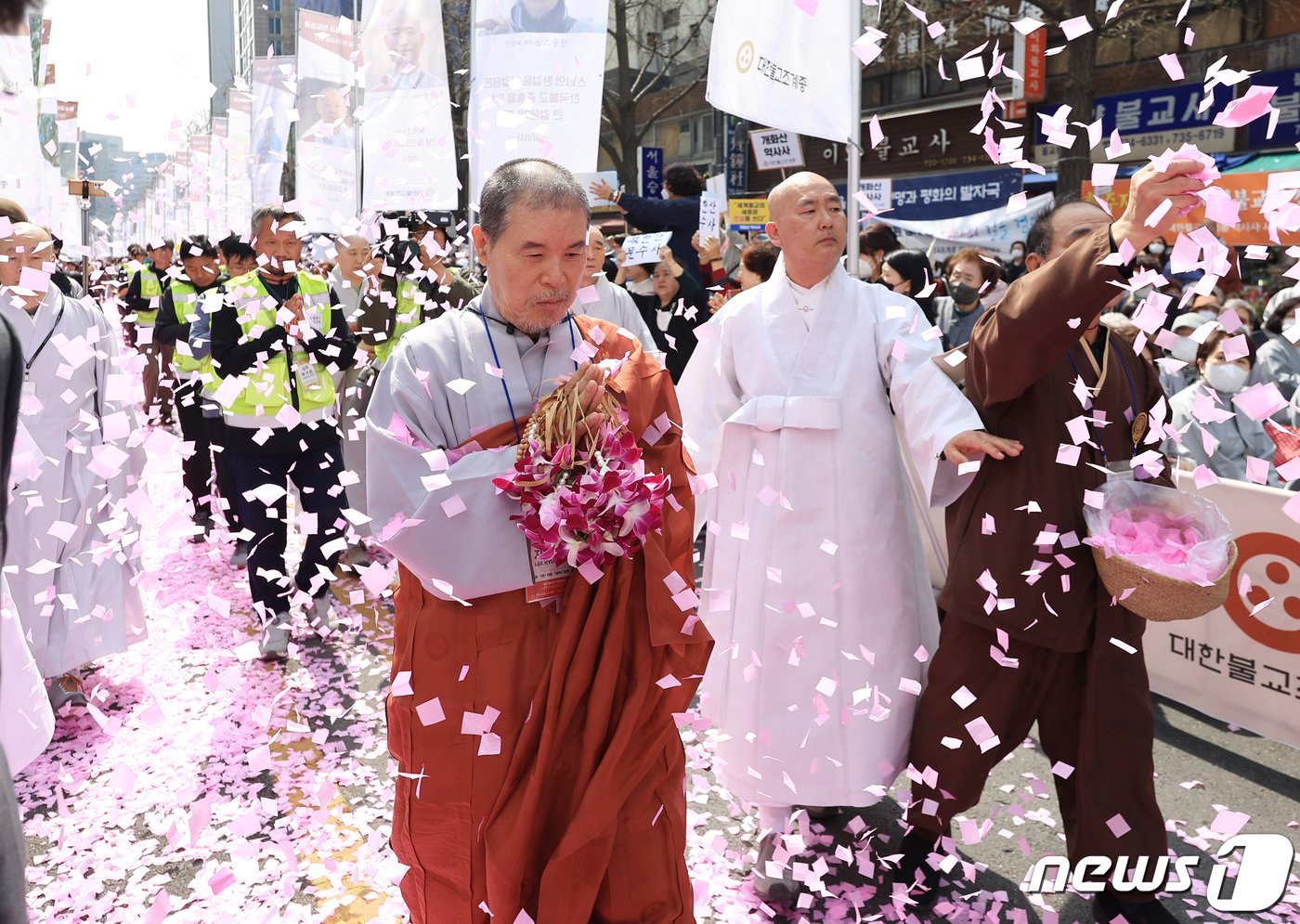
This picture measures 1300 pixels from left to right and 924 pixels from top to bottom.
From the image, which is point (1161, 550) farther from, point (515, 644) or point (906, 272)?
point (906, 272)

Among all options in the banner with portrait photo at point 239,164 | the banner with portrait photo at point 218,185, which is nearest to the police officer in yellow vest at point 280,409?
the banner with portrait photo at point 239,164

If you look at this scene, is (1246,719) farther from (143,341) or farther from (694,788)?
(143,341)

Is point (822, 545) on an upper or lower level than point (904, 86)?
lower

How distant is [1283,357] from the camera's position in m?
7.60

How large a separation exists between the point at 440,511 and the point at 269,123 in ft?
49.6

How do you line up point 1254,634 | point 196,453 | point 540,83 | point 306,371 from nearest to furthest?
point 1254,634
point 306,371
point 540,83
point 196,453

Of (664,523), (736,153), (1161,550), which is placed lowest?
(1161,550)

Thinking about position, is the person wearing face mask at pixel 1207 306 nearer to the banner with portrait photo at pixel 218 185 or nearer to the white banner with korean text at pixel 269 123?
the white banner with korean text at pixel 269 123

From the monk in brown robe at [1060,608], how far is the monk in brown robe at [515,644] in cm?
112

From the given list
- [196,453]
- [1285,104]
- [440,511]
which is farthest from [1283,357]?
[1285,104]

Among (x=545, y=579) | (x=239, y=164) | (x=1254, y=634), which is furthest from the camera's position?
(x=239, y=164)

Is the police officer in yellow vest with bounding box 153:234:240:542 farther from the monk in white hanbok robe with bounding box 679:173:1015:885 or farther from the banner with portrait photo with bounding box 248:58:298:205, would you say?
the monk in white hanbok robe with bounding box 679:173:1015:885

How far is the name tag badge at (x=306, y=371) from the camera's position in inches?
249

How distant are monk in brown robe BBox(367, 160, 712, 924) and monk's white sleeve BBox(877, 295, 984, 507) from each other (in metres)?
1.11
